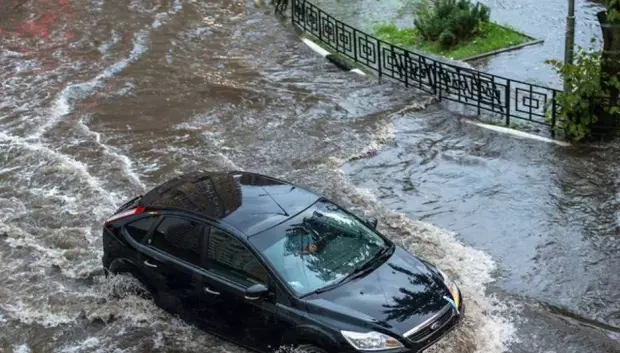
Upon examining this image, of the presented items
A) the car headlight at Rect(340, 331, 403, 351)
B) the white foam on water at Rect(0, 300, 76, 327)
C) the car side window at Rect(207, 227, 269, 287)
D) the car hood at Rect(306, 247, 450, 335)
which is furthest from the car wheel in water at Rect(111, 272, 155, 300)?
the car headlight at Rect(340, 331, 403, 351)

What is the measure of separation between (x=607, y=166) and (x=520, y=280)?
3.87 metres

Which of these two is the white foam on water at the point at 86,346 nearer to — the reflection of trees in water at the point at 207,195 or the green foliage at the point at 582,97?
the reflection of trees in water at the point at 207,195

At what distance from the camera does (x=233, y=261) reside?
7.58 m

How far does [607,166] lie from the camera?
12.2 m

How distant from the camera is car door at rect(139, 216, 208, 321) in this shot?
7.90 metres

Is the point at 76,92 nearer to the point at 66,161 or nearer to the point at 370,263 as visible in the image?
the point at 66,161

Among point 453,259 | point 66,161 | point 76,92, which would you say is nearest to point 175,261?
point 453,259

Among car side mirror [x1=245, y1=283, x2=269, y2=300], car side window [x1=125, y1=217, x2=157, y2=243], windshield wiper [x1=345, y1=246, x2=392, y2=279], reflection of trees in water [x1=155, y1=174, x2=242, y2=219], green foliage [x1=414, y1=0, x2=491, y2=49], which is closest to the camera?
car side mirror [x1=245, y1=283, x2=269, y2=300]

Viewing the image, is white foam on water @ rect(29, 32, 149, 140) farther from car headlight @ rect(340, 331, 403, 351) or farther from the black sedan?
→ car headlight @ rect(340, 331, 403, 351)

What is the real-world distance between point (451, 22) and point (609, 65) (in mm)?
6525

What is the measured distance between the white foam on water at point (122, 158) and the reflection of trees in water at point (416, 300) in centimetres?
630

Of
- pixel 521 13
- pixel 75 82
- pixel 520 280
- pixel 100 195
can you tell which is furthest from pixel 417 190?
pixel 521 13

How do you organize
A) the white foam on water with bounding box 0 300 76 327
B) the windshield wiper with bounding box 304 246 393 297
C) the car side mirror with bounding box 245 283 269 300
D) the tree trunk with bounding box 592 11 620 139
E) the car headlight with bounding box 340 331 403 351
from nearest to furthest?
the car headlight with bounding box 340 331 403 351 → the car side mirror with bounding box 245 283 269 300 → the windshield wiper with bounding box 304 246 393 297 → the white foam on water with bounding box 0 300 76 327 → the tree trunk with bounding box 592 11 620 139

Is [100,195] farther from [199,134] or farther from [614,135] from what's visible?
[614,135]
